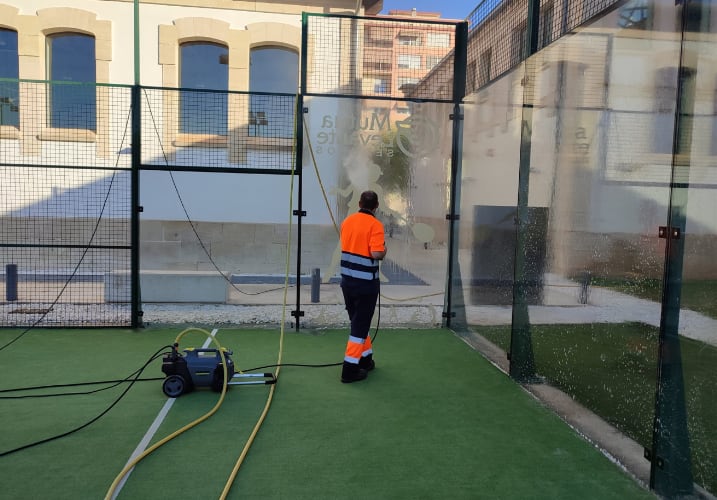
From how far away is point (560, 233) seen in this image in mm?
4727

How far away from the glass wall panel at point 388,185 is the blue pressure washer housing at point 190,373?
116 inches

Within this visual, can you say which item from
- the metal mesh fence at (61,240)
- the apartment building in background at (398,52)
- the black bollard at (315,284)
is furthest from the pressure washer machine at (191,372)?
the apartment building in background at (398,52)

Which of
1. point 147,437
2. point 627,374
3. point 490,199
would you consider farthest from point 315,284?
point 627,374

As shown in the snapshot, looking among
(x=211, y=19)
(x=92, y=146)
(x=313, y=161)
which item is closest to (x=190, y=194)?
(x=313, y=161)

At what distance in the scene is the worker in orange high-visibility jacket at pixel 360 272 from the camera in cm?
514

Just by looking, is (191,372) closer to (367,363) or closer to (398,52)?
(367,363)

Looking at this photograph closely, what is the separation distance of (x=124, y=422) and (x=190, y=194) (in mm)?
4048

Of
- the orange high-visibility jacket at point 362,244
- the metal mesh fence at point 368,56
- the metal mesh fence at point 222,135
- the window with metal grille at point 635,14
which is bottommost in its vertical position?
the orange high-visibility jacket at point 362,244

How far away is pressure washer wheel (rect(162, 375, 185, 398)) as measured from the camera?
15.4 ft

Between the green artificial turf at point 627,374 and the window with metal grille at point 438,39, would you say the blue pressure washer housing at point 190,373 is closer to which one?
the green artificial turf at point 627,374

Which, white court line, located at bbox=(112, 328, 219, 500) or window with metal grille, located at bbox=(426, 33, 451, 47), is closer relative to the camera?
white court line, located at bbox=(112, 328, 219, 500)

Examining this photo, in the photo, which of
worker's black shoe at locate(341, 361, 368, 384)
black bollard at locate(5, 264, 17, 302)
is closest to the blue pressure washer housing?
worker's black shoe at locate(341, 361, 368, 384)

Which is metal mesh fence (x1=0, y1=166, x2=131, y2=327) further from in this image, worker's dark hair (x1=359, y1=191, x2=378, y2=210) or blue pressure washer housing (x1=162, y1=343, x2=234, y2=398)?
worker's dark hair (x1=359, y1=191, x2=378, y2=210)

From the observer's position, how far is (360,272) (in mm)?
5195
